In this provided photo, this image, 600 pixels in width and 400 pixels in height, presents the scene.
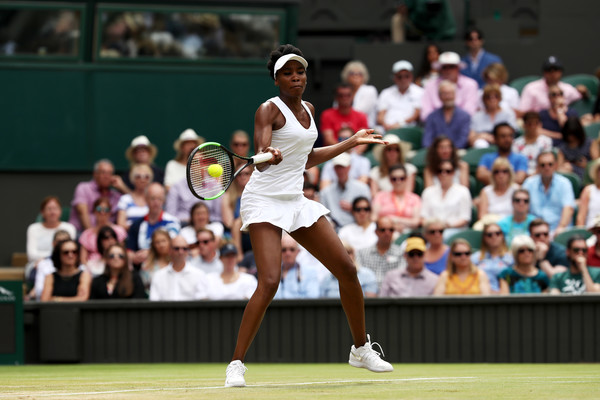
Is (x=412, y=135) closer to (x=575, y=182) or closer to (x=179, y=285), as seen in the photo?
(x=575, y=182)

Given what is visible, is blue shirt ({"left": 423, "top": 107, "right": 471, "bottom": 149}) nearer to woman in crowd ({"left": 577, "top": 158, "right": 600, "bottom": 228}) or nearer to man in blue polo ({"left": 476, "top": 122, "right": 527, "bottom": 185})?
man in blue polo ({"left": 476, "top": 122, "right": 527, "bottom": 185})

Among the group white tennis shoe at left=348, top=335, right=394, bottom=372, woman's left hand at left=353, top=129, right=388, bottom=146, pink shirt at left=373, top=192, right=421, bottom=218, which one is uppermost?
woman's left hand at left=353, top=129, right=388, bottom=146

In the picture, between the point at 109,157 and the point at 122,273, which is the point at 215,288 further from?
the point at 109,157

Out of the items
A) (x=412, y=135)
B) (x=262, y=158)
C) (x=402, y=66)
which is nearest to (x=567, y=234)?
(x=412, y=135)

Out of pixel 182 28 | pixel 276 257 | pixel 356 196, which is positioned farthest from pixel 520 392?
pixel 182 28

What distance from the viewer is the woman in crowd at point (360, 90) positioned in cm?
1250

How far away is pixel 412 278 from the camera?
9438 mm

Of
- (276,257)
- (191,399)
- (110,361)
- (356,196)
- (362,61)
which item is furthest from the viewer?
(362,61)

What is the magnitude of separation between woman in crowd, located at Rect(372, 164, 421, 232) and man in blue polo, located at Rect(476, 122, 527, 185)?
0.81m

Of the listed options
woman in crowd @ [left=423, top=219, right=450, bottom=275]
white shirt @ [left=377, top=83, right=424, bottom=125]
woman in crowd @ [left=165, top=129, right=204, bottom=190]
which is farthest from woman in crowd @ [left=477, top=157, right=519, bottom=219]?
woman in crowd @ [left=165, top=129, right=204, bottom=190]

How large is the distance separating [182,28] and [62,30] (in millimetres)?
1343

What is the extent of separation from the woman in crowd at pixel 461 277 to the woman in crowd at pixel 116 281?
2602 mm

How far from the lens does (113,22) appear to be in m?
12.6

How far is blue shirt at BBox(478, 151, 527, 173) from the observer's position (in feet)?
36.2
